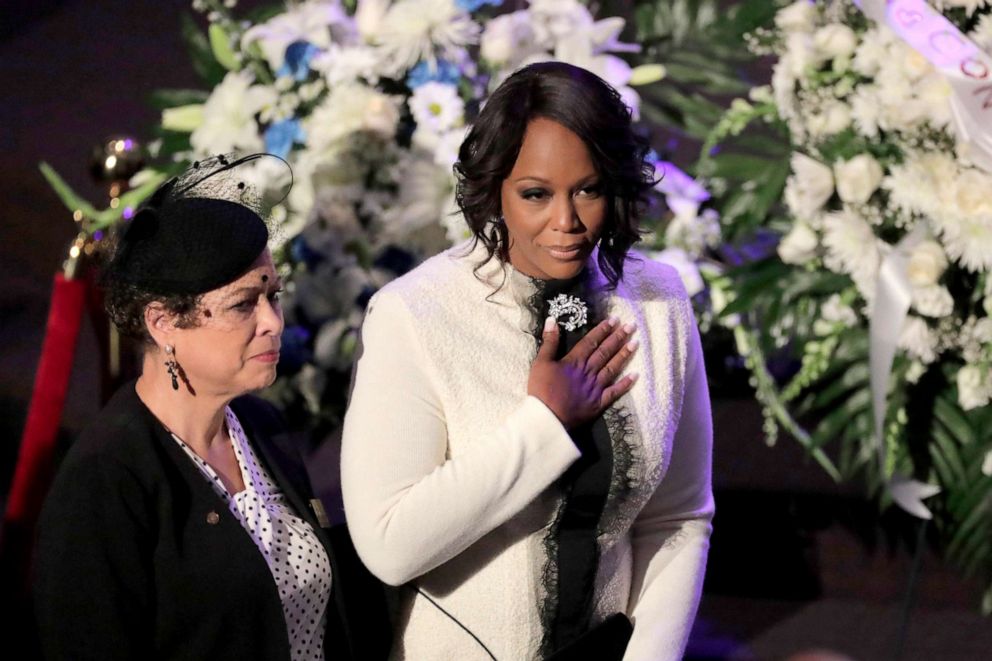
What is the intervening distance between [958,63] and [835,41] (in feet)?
0.66

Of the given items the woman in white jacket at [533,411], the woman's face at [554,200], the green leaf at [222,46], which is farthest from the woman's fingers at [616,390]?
the green leaf at [222,46]

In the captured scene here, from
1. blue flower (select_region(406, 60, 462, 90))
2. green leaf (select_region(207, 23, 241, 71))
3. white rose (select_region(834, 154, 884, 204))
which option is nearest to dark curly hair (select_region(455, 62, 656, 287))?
white rose (select_region(834, 154, 884, 204))

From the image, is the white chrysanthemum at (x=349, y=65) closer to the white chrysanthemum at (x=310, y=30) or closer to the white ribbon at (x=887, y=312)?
the white chrysanthemum at (x=310, y=30)

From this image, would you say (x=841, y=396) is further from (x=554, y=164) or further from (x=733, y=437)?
(x=554, y=164)

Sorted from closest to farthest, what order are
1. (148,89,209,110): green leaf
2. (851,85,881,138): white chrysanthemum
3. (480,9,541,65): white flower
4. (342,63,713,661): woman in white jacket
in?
(342,63,713,661): woman in white jacket, (851,85,881,138): white chrysanthemum, (480,9,541,65): white flower, (148,89,209,110): green leaf

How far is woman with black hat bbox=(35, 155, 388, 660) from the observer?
1471 millimetres

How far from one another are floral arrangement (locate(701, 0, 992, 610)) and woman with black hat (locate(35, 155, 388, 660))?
101 cm

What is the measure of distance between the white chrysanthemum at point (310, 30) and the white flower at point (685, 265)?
0.67 m

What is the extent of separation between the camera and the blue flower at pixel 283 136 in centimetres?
251

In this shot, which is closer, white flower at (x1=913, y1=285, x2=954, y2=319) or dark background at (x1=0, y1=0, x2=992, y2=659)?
white flower at (x1=913, y1=285, x2=954, y2=319)

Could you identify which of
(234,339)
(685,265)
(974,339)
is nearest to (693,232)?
(685,265)

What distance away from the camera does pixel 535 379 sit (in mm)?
1608

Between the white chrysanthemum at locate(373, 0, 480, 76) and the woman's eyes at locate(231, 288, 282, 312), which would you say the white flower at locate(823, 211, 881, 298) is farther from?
the woman's eyes at locate(231, 288, 282, 312)

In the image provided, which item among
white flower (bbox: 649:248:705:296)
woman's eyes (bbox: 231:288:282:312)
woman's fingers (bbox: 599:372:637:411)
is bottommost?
white flower (bbox: 649:248:705:296)
